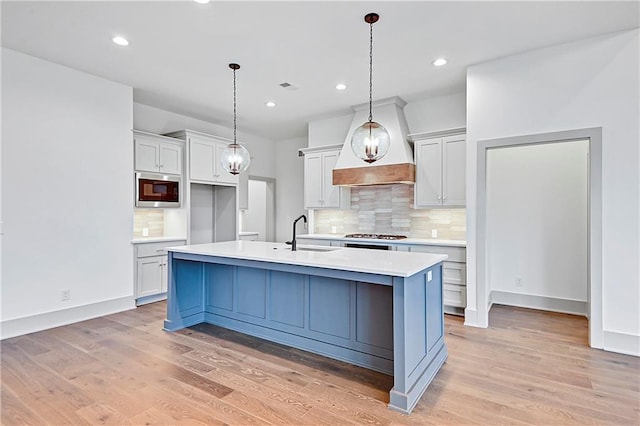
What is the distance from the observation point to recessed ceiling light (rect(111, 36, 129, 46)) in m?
3.33

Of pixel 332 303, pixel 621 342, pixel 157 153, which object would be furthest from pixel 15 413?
pixel 621 342

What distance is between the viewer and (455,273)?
4281mm

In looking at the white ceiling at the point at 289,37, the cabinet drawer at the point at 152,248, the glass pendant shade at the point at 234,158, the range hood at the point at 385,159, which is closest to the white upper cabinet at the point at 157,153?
the white ceiling at the point at 289,37

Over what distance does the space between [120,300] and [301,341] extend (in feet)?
8.92

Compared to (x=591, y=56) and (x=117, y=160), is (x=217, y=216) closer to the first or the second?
(x=117, y=160)

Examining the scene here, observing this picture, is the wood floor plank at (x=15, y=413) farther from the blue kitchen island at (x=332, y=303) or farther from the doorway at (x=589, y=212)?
the doorway at (x=589, y=212)

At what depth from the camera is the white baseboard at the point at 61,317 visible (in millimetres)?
3541

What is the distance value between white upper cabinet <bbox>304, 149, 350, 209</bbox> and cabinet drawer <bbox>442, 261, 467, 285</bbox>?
7.03 ft

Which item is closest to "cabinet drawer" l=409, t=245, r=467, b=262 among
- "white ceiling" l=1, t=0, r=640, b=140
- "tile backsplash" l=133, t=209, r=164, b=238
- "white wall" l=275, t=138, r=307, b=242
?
"white ceiling" l=1, t=0, r=640, b=140

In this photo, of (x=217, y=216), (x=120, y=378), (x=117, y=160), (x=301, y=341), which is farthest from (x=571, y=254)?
(x=117, y=160)

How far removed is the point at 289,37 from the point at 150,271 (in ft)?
11.8

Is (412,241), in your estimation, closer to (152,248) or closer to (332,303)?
(332,303)

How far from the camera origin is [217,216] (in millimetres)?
6438

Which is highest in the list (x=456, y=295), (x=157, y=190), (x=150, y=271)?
(x=157, y=190)
